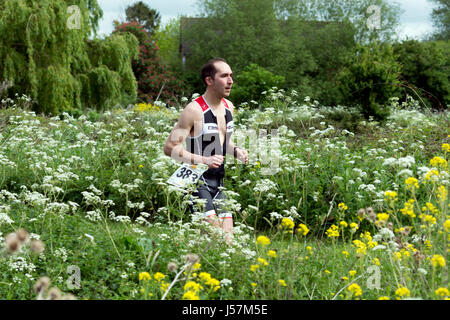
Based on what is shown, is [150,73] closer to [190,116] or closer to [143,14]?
[143,14]

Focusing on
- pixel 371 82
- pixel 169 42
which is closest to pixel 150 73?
pixel 169 42

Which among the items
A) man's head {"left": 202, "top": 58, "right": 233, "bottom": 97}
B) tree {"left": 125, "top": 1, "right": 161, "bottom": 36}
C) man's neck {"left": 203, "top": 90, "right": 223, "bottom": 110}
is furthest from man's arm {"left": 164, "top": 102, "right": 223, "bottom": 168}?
tree {"left": 125, "top": 1, "right": 161, "bottom": 36}

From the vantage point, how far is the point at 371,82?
47.2ft

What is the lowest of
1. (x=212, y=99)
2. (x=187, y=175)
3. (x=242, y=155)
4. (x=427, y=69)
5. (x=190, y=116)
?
(x=187, y=175)

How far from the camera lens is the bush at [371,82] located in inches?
572

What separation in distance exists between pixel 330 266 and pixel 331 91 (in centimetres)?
2745

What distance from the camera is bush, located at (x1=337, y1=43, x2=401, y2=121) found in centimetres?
1452

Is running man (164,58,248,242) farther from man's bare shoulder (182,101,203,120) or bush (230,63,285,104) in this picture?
bush (230,63,285,104)

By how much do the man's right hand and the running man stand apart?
0.09 m

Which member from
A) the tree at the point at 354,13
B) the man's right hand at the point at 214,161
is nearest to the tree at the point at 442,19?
the tree at the point at 354,13

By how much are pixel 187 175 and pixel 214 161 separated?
9.6 inches

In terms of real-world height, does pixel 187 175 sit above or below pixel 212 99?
below
